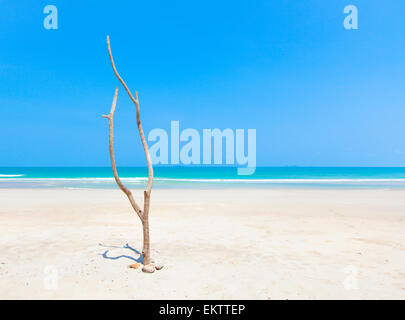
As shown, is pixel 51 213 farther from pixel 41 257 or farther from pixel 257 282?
pixel 257 282

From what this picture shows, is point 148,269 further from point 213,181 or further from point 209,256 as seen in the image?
point 213,181

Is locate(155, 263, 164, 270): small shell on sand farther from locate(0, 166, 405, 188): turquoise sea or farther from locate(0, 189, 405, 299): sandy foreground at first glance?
locate(0, 166, 405, 188): turquoise sea

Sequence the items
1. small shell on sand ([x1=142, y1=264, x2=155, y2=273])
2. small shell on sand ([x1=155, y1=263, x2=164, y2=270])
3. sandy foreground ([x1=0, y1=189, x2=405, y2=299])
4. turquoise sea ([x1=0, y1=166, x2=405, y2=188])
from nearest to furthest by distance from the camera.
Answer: sandy foreground ([x1=0, y1=189, x2=405, y2=299]) < small shell on sand ([x1=142, y1=264, x2=155, y2=273]) < small shell on sand ([x1=155, y1=263, x2=164, y2=270]) < turquoise sea ([x1=0, y1=166, x2=405, y2=188])

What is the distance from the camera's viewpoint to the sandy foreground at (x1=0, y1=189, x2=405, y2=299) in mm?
4352

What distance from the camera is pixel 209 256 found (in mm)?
6039

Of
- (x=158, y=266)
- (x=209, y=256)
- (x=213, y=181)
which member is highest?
(x=158, y=266)

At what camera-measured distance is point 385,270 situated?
5.18 m

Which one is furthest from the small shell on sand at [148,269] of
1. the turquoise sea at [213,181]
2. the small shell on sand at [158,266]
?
the turquoise sea at [213,181]

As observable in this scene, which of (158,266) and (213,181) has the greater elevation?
(158,266)

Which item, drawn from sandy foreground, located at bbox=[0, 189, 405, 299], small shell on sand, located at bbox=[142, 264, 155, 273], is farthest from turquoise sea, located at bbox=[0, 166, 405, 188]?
small shell on sand, located at bbox=[142, 264, 155, 273]

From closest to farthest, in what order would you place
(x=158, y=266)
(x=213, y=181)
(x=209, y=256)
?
1. (x=158, y=266)
2. (x=209, y=256)
3. (x=213, y=181)

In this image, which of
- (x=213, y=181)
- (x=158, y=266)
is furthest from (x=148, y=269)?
(x=213, y=181)

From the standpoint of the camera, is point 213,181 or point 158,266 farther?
point 213,181
